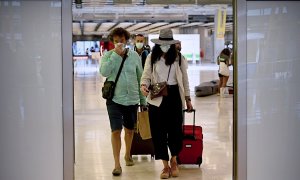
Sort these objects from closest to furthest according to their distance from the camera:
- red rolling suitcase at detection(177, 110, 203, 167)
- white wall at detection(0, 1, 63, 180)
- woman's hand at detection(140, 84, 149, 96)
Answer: white wall at detection(0, 1, 63, 180) < woman's hand at detection(140, 84, 149, 96) < red rolling suitcase at detection(177, 110, 203, 167)

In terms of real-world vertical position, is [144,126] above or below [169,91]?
below

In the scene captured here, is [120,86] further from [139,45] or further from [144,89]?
[139,45]

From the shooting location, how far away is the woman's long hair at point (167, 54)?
Answer: 5.76 metres

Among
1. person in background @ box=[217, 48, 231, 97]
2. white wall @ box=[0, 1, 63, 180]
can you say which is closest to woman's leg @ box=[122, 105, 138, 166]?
white wall @ box=[0, 1, 63, 180]

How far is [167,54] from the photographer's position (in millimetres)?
5785

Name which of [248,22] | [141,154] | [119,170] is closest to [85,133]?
[141,154]

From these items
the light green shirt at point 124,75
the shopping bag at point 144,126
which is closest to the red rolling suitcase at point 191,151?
the shopping bag at point 144,126

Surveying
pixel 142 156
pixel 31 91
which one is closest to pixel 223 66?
pixel 142 156

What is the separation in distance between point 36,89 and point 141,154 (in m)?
3.06

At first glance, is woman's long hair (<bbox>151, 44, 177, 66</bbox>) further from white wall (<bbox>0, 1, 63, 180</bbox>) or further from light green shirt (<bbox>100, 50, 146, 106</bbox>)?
white wall (<bbox>0, 1, 63, 180</bbox>)

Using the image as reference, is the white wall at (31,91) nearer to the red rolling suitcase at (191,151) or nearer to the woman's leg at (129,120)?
the woman's leg at (129,120)

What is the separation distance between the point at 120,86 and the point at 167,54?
0.69 metres

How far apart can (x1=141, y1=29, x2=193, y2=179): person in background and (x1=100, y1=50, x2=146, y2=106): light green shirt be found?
0.24 m

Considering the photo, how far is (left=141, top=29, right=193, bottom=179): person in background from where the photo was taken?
5.75 m
